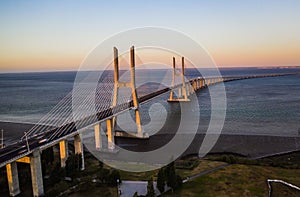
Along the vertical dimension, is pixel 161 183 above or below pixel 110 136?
below

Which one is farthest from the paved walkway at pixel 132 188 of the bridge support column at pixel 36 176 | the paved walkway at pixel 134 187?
the bridge support column at pixel 36 176

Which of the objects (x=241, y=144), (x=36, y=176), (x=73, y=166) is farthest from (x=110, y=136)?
(x=241, y=144)

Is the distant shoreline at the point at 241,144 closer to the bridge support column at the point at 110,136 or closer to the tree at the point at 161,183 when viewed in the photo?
the bridge support column at the point at 110,136

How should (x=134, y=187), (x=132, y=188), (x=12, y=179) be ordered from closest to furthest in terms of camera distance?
(x=12, y=179)
(x=132, y=188)
(x=134, y=187)

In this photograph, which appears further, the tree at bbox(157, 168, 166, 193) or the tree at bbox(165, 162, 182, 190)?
the tree at bbox(165, 162, 182, 190)

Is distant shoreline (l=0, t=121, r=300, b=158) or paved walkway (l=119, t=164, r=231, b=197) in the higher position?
paved walkway (l=119, t=164, r=231, b=197)

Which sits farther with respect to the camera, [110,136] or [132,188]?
[110,136]

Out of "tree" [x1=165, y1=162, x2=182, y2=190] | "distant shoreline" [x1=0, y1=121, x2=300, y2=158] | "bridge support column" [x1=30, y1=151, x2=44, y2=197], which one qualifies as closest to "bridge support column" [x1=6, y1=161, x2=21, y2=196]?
"bridge support column" [x1=30, y1=151, x2=44, y2=197]

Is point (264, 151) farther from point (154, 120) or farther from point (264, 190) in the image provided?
point (154, 120)

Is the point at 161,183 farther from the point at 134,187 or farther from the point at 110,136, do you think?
the point at 110,136

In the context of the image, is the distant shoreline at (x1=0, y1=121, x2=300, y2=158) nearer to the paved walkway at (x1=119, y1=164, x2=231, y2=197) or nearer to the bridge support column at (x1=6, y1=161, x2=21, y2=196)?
the paved walkway at (x1=119, y1=164, x2=231, y2=197)

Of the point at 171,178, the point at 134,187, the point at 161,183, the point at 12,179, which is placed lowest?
the point at 134,187
